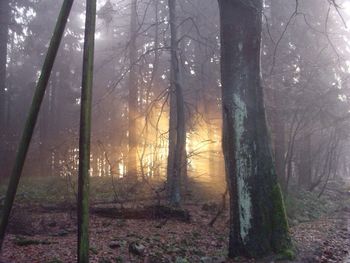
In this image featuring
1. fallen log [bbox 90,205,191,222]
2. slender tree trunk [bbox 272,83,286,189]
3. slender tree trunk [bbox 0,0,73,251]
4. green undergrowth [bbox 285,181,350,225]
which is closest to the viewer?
slender tree trunk [bbox 0,0,73,251]

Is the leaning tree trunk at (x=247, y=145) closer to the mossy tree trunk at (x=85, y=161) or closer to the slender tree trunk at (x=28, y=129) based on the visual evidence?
the mossy tree trunk at (x=85, y=161)

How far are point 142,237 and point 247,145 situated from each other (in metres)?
3.67

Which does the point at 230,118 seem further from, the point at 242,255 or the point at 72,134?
the point at 72,134

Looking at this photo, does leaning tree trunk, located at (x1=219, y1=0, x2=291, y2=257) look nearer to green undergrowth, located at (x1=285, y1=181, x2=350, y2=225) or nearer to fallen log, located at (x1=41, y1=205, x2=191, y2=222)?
fallen log, located at (x1=41, y1=205, x2=191, y2=222)

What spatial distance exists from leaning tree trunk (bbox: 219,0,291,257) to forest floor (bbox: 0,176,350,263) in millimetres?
531

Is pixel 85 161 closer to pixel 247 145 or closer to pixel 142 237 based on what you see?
pixel 247 145

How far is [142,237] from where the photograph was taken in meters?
9.98

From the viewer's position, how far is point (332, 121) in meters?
21.0

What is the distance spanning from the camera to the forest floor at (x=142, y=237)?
27.2ft

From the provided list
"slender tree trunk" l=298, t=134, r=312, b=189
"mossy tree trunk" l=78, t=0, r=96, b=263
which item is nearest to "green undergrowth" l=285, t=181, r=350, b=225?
"slender tree trunk" l=298, t=134, r=312, b=189

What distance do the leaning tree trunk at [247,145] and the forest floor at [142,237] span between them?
0.53 m

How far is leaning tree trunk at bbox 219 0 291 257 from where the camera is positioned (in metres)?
8.28

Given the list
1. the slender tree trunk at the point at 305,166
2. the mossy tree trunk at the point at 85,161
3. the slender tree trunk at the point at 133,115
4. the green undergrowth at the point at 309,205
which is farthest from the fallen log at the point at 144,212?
the slender tree trunk at the point at 305,166

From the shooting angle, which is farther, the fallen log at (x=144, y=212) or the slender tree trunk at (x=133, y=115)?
the slender tree trunk at (x=133, y=115)
